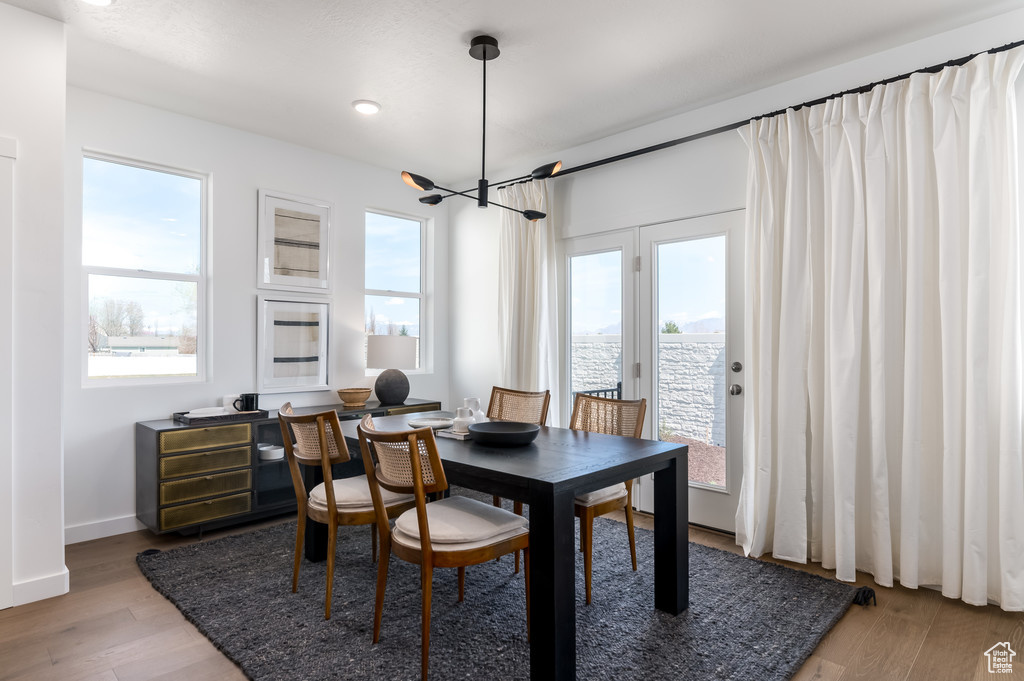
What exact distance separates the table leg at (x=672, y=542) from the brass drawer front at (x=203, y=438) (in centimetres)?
263

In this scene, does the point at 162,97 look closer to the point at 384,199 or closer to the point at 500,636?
the point at 384,199

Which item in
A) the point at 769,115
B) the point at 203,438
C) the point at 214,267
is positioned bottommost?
the point at 203,438

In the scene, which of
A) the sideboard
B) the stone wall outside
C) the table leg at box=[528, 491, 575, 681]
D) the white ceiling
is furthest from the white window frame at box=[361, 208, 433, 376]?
the table leg at box=[528, 491, 575, 681]

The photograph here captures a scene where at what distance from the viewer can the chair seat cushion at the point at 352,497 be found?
247 cm

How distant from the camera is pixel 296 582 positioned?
104 inches

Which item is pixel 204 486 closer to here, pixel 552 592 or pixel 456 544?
pixel 456 544

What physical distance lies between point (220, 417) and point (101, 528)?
0.96 meters

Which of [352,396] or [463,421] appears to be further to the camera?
[352,396]

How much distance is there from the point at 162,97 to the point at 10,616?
2.94 metres

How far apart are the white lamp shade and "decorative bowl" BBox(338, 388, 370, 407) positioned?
230 mm

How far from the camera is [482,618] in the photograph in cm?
240

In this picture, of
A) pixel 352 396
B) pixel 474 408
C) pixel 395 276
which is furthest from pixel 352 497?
pixel 395 276

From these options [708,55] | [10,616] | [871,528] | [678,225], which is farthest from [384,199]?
[871,528]

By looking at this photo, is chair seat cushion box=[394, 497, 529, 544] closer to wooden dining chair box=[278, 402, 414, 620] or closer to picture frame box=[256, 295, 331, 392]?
wooden dining chair box=[278, 402, 414, 620]
